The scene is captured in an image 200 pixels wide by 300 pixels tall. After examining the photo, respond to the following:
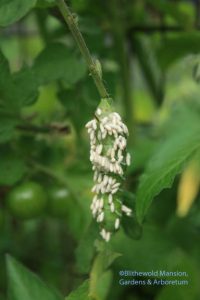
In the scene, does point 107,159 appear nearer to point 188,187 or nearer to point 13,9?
point 13,9

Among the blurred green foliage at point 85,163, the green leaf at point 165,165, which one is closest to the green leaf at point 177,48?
the blurred green foliage at point 85,163

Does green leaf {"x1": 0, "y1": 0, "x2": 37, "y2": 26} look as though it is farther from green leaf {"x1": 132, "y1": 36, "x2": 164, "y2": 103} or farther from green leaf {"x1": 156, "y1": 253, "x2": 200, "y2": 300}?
green leaf {"x1": 132, "y1": 36, "x2": 164, "y2": 103}

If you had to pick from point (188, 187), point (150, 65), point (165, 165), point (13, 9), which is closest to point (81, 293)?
point (165, 165)

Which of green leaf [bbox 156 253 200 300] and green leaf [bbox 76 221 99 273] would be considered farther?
green leaf [bbox 156 253 200 300]

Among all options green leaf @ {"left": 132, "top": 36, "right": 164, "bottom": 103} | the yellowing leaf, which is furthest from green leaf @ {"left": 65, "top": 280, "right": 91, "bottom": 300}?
green leaf @ {"left": 132, "top": 36, "right": 164, "bottom": 103}

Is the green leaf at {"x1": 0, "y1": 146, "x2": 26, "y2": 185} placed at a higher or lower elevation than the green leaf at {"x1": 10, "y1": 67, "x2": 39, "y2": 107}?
lower

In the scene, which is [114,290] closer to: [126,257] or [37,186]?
[126,257]

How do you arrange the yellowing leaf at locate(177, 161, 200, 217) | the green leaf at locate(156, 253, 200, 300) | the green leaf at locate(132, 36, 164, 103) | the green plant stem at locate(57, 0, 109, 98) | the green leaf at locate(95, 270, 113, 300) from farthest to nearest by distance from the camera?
1. the green leaf at locate(132, 36, 164, 103)
2. the yellowing leaf at locate(177, 161, 200, 217)
3. the green leaf at locate(156, 253, 200, 300)
4. the green leaf at locate(95, 270, 113, 300)
5. the green plant stem at locate(57, 0, 109, 98)

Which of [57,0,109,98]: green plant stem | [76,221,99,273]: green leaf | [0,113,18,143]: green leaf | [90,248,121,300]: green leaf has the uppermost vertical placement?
[57,0,109,98]: green plant stem
